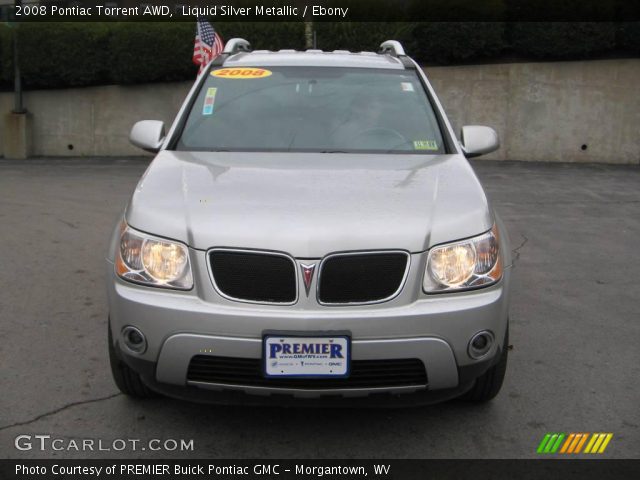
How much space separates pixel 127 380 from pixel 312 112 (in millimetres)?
1853

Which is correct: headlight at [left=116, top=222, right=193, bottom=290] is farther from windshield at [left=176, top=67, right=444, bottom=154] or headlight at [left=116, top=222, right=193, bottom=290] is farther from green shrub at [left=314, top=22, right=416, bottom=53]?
green shrub at [left=314, top=22, right=416, bottom=53]

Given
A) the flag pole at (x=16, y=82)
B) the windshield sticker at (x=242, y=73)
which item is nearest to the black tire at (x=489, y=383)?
the windshield sticker at (x=242, y=73)

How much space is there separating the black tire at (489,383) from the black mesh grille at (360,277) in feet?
2.54

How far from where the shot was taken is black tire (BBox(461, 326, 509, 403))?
146 inches

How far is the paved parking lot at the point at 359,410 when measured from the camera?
3568 millimetres

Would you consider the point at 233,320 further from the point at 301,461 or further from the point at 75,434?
the point at 75,434

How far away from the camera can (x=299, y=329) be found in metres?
3.10

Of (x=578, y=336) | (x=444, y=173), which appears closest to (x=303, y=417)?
(x=444, y=173)

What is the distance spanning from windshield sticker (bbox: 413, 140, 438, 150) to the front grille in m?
1.56

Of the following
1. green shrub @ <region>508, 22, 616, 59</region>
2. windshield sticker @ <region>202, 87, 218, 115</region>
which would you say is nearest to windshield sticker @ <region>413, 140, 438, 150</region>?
windshield sticker @ <region>202, 87, 218, 115</region>

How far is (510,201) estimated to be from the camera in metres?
10.4

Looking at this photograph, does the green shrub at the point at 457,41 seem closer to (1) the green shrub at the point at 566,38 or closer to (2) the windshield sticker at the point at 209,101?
(1) the green shrub at the point at 566,38

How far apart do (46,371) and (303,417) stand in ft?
4.94

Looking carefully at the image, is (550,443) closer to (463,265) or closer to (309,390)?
(463,265)
